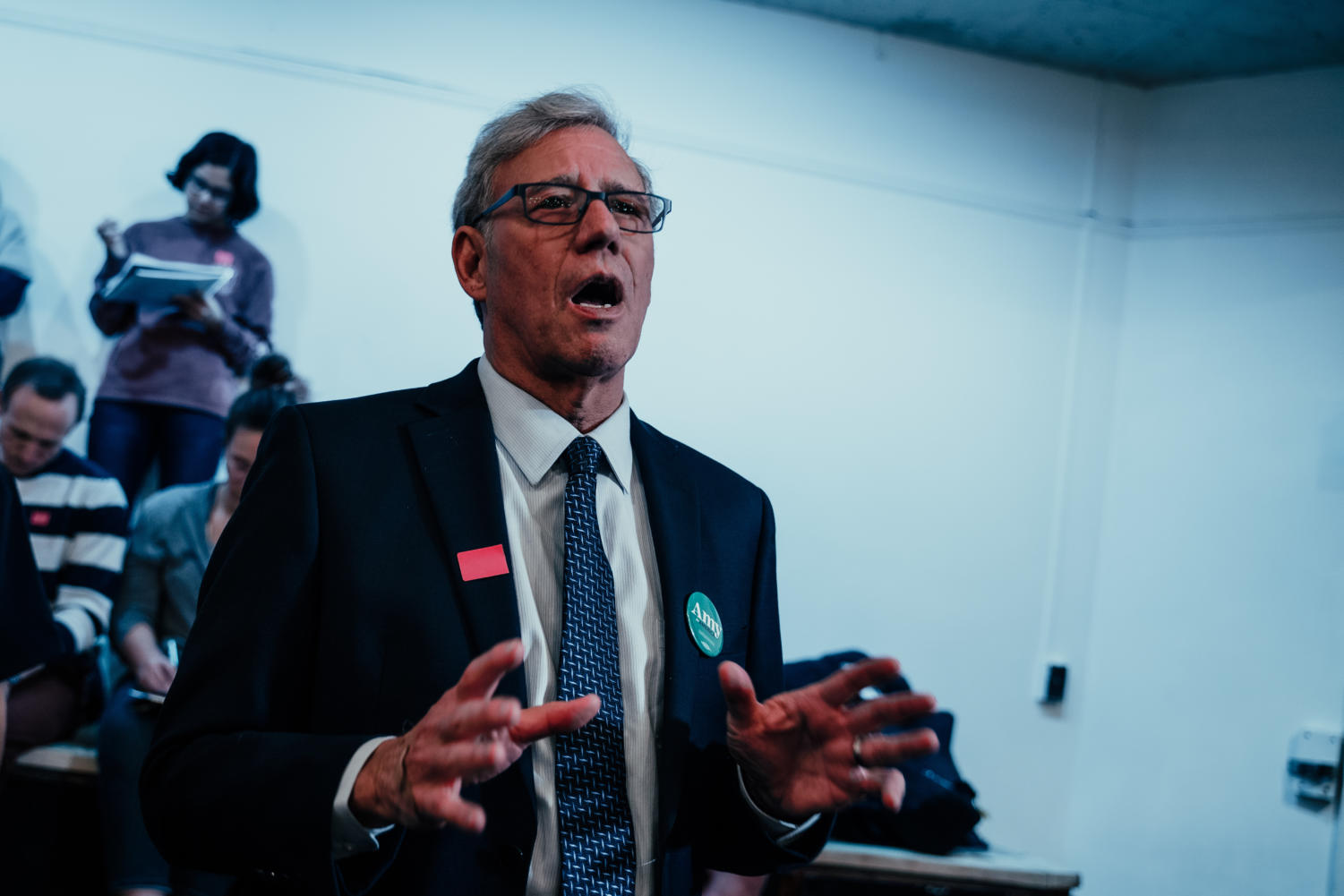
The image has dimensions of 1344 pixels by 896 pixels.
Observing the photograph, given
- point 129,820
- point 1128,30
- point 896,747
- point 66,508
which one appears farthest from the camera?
point 1128,30

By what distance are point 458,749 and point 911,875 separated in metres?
2.23

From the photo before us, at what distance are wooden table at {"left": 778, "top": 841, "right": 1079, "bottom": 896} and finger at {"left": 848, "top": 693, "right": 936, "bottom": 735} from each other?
5.75ft

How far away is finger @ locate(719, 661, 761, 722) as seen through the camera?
1094 millimetres

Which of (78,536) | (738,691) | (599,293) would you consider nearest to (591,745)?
(738,691)

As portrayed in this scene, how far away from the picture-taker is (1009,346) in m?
3.86

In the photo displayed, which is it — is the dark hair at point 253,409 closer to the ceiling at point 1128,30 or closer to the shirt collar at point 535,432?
the shirt collar at point 535,432

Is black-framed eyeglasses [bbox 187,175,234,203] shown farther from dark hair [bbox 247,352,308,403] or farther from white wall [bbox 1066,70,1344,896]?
white wall [bbox 1066,70,1344,896]

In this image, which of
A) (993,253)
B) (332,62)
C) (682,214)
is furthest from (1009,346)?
(332,62)

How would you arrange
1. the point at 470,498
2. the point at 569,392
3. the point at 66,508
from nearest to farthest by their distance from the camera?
the point at 470,498 → the point at 569,392 → the point at 66,508

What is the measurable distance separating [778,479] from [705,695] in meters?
2.40

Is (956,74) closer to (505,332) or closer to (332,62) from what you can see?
(332,62)

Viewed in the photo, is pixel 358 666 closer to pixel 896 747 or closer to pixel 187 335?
pixel 896 747

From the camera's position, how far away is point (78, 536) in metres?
3.04

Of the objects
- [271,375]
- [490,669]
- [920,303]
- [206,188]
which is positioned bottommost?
[490,669]
